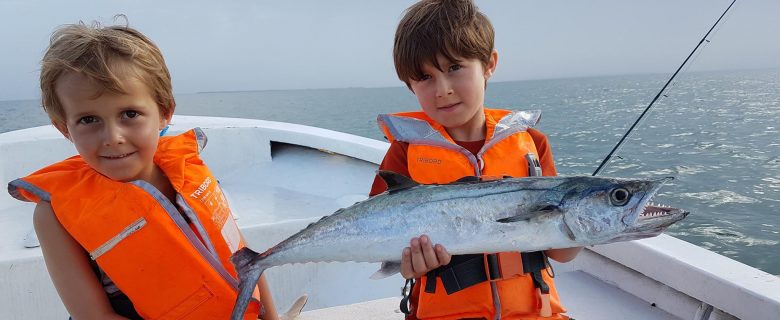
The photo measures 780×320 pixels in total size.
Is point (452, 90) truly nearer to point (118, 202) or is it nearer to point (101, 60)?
point (101, 60)

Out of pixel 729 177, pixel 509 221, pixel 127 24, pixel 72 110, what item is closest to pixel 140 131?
pixel 72 110

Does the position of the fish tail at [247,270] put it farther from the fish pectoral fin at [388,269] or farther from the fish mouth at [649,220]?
the fish mouth at [649,220]

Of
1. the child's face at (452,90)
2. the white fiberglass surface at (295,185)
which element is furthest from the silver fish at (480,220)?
the white fiberglass surface at (295,185)

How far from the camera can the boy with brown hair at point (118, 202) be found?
1993 mm

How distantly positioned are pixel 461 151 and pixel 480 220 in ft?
1.93

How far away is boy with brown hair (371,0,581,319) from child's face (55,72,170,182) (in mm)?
1158

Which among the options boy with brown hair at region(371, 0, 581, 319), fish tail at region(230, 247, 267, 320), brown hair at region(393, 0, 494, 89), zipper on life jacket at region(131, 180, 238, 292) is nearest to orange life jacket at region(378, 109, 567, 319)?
boy with brown hair at region(371, 0, 581, 319)

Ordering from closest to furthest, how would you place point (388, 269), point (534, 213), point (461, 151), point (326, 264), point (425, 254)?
point (534, 213) < point (425, 254) < point (388, 269) < point (461, 151) < point (326, 264)

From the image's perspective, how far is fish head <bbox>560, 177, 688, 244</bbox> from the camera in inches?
69.1

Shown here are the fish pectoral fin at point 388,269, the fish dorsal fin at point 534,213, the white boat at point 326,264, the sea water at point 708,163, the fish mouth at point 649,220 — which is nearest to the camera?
the fish mouth at point 649,220

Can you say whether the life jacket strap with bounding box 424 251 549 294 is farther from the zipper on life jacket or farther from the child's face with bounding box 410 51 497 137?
the zipper on life jacket

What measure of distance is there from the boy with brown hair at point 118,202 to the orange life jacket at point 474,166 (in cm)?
104

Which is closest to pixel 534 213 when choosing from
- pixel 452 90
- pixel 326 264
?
pixel 452 90

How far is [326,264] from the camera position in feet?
14.0
